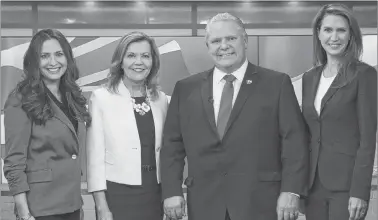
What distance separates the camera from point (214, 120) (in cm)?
260

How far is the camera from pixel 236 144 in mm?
2561

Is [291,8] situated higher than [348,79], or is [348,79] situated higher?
[291,8]

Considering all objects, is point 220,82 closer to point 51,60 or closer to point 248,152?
point 248,152

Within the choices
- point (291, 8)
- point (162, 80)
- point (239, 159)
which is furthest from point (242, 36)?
point (291, 8)

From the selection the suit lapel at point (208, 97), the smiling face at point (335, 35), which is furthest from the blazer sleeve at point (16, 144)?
the smiling face at point (335, 35)

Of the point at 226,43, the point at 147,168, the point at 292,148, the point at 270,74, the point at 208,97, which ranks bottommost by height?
the point at 147,168

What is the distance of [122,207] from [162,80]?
3363 millimetres

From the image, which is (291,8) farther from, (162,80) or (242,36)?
(242,36)

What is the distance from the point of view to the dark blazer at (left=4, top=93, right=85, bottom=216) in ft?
8.20

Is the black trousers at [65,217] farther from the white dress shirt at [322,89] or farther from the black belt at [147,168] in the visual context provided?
the white dress shirt at [322,89]

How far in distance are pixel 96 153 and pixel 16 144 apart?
42cm

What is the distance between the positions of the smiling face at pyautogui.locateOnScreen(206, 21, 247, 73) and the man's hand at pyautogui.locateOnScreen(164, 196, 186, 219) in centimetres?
72

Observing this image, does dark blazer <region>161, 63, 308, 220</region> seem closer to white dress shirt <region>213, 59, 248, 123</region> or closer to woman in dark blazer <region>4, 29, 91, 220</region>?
white dress shirt <region>213, 59, 248, 123</region>

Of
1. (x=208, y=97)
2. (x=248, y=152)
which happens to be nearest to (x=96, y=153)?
(x=208, y=97)
